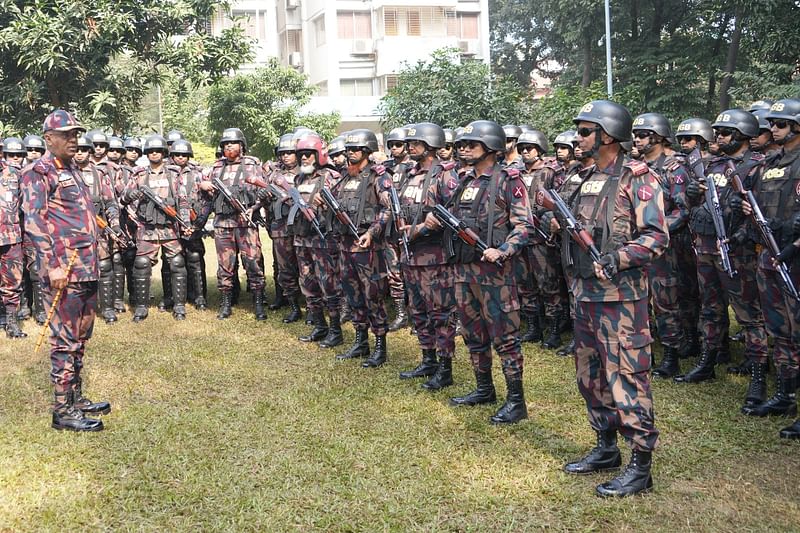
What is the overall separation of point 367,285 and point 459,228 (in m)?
2.11

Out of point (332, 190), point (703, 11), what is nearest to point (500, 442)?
point (332, 190)

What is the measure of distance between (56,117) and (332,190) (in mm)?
3349

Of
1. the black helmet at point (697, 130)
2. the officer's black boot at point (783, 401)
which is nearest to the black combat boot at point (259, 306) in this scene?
the black helmet at point (697, 130)

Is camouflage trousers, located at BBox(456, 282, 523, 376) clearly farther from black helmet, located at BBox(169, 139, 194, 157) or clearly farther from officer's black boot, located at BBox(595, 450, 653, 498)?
black helmet, located at BBox(169, 139, 194, 157)

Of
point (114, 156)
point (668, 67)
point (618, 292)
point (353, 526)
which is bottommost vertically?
point (353, 526)

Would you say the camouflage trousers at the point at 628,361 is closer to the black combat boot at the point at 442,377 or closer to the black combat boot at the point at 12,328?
the black combat boot at the point at 442,377

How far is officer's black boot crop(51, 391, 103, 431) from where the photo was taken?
247 inches

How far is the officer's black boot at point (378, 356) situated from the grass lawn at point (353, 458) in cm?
13

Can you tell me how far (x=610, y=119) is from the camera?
4.85 metres

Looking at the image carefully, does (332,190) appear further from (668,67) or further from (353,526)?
(668,67)

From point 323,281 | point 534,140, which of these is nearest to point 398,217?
point 323,281

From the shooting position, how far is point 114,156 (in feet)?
39.3

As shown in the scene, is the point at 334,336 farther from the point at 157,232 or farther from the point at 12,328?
the point at 12,328

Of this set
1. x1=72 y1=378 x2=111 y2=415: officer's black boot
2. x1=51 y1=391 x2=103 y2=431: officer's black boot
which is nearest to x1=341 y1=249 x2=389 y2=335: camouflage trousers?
x1=72 y1=378 x2=111 y2=415: officer's black boot
